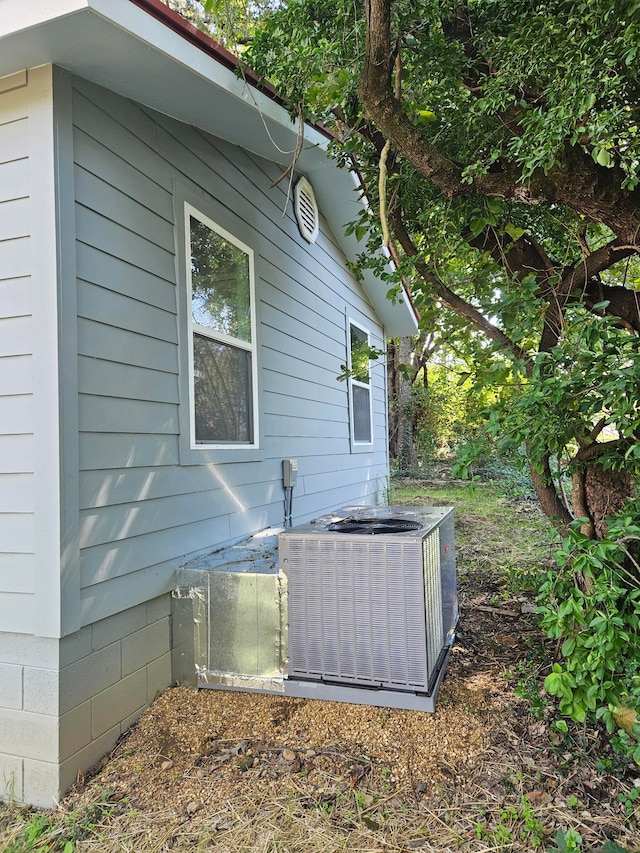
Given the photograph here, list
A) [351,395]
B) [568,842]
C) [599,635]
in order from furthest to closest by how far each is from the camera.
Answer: [351,395] → [599,635] → [568,842]

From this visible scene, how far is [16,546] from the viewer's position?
230cm

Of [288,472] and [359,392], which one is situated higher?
[359,392]

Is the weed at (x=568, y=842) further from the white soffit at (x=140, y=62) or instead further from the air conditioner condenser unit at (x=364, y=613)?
the white soffit at (x=140, y=62)

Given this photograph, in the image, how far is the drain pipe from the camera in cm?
459

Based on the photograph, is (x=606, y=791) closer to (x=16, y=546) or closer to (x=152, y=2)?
(x=16, y=546)

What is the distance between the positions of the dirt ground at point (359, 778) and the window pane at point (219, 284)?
2338mm

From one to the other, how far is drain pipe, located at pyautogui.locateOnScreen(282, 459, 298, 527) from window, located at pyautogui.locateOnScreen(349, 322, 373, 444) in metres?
2.37

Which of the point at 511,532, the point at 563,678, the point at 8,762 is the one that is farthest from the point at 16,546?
the point at 511,532

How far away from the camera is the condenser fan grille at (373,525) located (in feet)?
9.23

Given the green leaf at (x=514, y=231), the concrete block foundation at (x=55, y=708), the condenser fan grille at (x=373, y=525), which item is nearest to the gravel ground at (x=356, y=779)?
the concrete block foundation at (x=55, y=708)

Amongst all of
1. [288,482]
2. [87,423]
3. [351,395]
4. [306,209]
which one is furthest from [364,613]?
[351,395]

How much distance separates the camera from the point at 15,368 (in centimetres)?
233

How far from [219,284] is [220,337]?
39 centimetres

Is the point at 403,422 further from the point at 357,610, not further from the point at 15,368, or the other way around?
the point at 15,368
